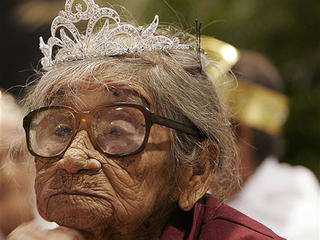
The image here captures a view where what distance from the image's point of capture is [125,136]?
6.91ft

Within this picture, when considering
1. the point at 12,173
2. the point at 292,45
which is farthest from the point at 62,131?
the point at 292,45

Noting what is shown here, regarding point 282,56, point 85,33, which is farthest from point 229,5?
point 85,33

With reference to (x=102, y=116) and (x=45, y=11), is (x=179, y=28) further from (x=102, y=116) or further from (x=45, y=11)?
(x=45, y=11)

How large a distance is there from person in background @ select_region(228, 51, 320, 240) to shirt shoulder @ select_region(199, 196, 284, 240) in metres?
1.59

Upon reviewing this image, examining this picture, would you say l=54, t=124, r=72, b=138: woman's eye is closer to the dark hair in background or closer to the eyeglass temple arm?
the eyeglass temple arm

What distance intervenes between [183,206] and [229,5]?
3.67 metres

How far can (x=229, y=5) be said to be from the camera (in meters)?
5.70

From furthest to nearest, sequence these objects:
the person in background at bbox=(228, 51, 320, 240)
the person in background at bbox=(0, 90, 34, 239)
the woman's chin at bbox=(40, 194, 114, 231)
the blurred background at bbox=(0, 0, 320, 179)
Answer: the blurred background at bbox=(0, 0, 320, 179)
the person in background at bbox=(228, 51, 320, 240)
the person in background at bbox=(0, 90, 34, 239)
the woman's chin at bbox=(40, 194, 114, 231)

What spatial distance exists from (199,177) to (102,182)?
307 millimetres

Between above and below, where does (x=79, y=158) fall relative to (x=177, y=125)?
below

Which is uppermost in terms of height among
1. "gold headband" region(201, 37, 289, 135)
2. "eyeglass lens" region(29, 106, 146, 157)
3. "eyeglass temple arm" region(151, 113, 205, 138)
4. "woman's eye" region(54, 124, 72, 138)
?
"gold headband" region(201, 37, 289, 135)

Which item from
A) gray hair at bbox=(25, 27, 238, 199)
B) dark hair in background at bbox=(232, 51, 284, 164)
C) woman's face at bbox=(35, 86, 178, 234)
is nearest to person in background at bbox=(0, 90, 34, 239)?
gray hair at bbox=(25, 27, 238, 199)

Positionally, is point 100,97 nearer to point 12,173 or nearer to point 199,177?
point 199,177

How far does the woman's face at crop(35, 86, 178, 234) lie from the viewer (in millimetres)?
2057
